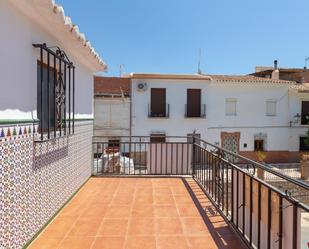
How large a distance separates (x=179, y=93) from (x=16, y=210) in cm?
1474

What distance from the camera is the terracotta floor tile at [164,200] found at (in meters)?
3.90

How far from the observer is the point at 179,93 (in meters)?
16.6

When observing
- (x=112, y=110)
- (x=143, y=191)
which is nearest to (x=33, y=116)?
(x=143, y=191)

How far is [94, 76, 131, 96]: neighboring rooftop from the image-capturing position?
16.3 m

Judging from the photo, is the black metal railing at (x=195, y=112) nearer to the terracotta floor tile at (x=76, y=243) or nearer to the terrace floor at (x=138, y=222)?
the terrace floor at (x=138, y=222)

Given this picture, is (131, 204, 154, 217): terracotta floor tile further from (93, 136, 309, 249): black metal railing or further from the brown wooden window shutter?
the brown wooden window shutter

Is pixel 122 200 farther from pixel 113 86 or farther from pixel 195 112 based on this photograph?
pixel 195 112

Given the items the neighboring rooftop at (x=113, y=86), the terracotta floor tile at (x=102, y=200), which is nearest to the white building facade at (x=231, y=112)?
the neighboring rooftop at (x=113, y=86)

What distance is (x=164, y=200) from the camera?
4043 mm

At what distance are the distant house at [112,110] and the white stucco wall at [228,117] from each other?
42 cm

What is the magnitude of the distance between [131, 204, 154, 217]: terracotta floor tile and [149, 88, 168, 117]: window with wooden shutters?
12784 mm

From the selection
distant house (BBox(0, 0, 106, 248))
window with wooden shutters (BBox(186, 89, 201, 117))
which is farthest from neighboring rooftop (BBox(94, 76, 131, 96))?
distant house (BBox(0, 0, 106, 248))

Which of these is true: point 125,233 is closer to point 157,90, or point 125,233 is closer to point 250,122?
point 157,90

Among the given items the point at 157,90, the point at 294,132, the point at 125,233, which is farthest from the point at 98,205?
the point at 294,132
